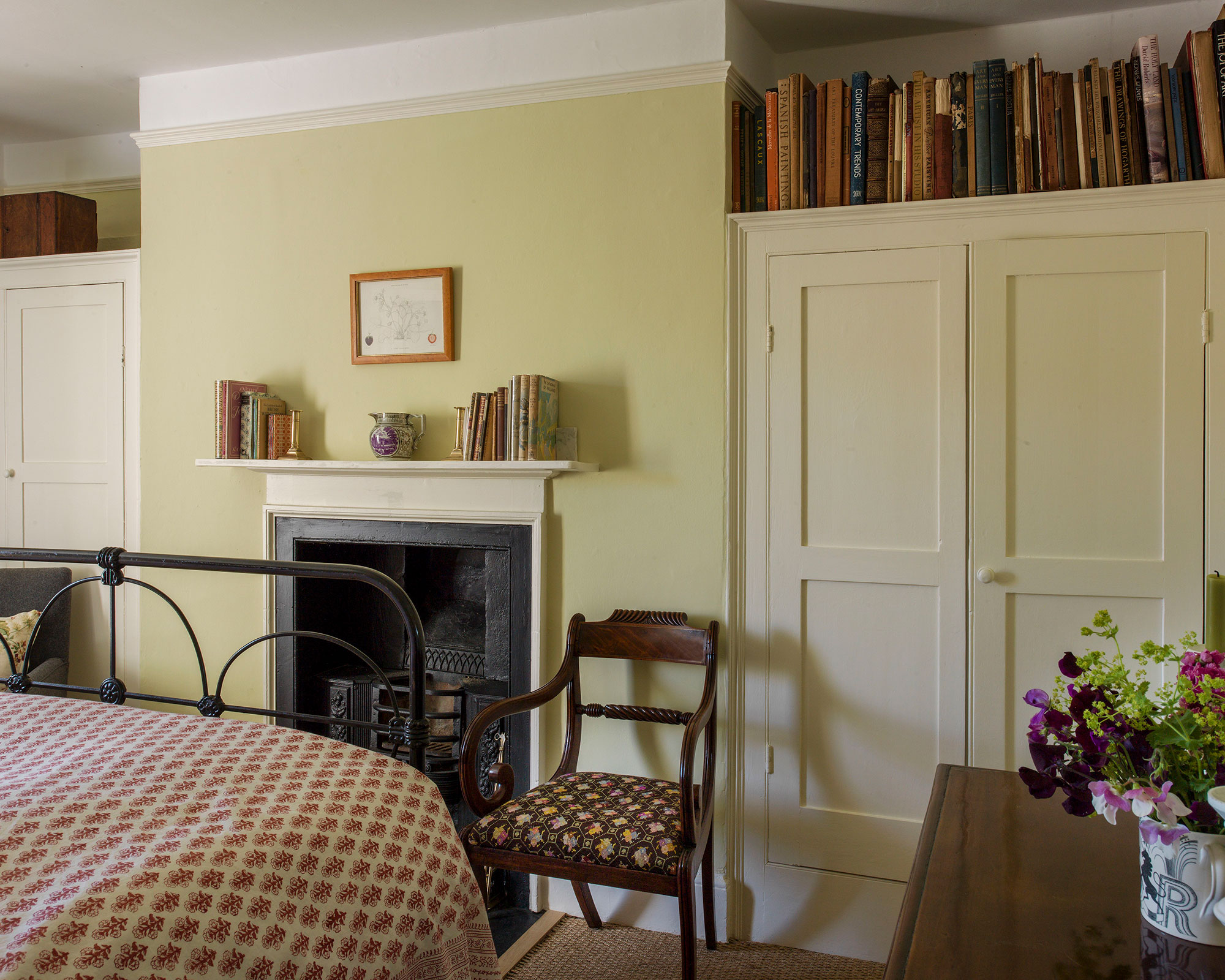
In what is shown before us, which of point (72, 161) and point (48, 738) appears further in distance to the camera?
point (72, 161)

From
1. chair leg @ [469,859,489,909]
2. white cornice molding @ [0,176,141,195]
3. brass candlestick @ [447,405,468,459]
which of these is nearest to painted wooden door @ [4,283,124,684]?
white cornice molding @ [0,176,141,195]

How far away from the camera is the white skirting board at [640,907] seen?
252 cm

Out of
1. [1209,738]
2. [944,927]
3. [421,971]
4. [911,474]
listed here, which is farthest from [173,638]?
[1209,738]

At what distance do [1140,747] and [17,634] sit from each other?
3.23 meters

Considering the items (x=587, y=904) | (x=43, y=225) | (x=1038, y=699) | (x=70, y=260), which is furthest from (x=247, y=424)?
(x=1038, y=699)

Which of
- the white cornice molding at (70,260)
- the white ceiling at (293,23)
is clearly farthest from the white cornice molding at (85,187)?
the white ceiling at (293,23)

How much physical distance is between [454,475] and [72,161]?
233 cm

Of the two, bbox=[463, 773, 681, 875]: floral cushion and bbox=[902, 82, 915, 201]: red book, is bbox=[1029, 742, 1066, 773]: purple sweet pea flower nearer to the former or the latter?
bbox=[463, 773, 681, 875]: floral cushion

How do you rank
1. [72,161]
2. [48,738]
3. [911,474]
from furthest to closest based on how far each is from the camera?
[72,161]
[911,474]
[48,738]

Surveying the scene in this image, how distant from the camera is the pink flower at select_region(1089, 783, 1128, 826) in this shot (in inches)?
40.1

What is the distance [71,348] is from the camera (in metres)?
3.29

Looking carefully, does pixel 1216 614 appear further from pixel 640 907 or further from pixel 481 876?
pixel 481 876

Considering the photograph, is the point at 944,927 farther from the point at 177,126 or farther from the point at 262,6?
the point at 177,126

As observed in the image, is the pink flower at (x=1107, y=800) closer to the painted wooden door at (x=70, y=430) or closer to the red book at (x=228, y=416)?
the red book at (x=228, y=416)
